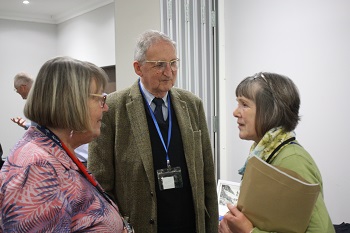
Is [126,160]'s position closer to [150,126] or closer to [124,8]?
[150,126]

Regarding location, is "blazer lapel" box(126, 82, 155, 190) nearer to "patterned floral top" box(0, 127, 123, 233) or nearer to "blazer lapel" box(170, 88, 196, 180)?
"blazer lapel" box(170, 88, 196, 180)

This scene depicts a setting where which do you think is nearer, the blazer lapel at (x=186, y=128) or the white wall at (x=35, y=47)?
the blazer lapel at (x=186, y=128)

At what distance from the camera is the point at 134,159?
1539mm

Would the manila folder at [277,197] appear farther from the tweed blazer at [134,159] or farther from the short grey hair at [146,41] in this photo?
the short grey hair at [146,41]

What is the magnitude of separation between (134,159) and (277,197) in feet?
2.47

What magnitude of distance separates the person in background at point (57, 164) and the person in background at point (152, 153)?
43cm

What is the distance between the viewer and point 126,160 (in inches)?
61.2

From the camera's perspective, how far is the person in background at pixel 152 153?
5.03 ft

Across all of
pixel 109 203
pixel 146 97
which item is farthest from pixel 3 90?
pixel 109 203

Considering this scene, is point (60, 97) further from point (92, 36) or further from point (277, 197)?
point (92, 36)

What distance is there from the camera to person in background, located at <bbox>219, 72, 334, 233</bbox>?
106 centimetres

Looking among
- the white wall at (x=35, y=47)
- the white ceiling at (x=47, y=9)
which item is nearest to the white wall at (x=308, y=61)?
the white wall at (x=35, y=47)

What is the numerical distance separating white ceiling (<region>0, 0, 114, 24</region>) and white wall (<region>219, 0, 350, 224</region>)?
12.0ft

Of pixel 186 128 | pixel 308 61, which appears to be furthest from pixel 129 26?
pixel 308 61
